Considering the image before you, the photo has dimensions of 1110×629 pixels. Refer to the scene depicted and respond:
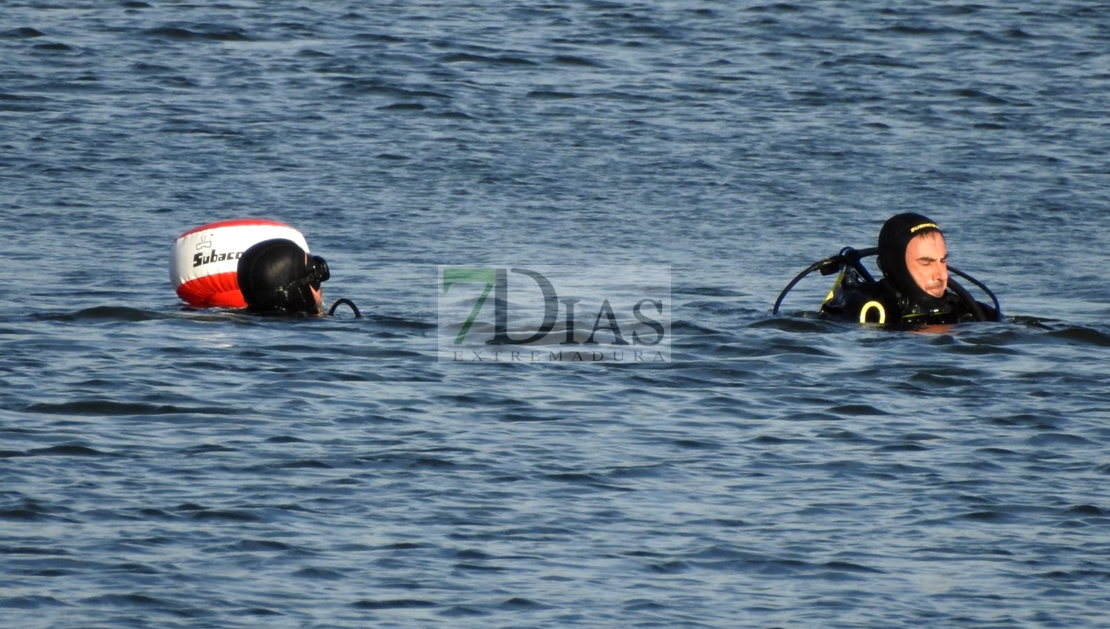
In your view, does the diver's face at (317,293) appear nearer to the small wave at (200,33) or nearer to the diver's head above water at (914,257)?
the diver's head above water at (914,257)

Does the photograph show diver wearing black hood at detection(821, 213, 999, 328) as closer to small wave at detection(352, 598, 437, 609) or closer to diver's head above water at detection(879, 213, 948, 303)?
diver's head above water at detection(879, 213, 948, 303)

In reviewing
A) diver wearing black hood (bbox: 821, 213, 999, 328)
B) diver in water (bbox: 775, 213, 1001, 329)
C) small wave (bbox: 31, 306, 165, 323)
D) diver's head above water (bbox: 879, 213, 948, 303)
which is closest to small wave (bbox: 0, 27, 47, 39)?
small wave (bbox: 31, 306, 165, 323)

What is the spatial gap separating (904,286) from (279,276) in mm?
4929

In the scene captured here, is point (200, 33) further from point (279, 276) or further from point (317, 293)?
point (279, 276)

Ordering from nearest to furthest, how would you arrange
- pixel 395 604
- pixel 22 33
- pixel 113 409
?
pixel 395 604
pixel 113 409
pixel 22 33

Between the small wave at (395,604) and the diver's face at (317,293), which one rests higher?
the diver's face at (317,293)

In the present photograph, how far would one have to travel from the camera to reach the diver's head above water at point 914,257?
13.6 m

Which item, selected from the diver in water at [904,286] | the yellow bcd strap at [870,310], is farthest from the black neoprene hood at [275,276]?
the yellow bcd strap at [870,310]

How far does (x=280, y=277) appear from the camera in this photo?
13719 millimetres

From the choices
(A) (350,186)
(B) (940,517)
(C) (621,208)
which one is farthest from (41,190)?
(B) (940,517)

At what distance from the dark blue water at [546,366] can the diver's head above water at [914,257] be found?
0.50 meters

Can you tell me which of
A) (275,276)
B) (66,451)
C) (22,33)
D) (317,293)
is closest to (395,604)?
(66,451)

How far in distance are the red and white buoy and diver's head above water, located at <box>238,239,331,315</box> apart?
0.47 feet

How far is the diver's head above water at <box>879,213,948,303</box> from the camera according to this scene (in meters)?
13.6
